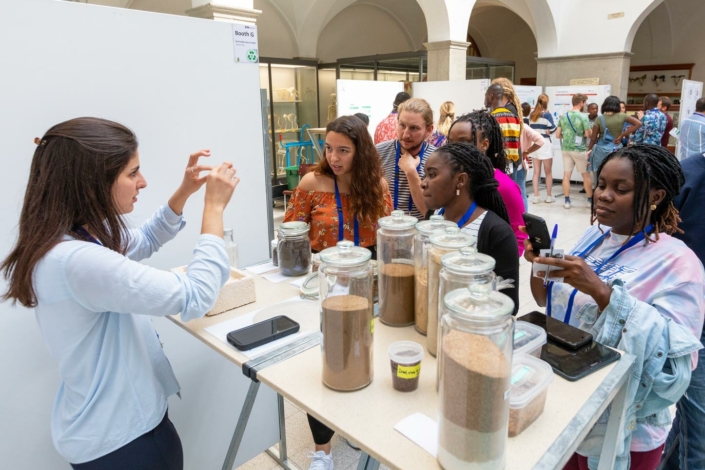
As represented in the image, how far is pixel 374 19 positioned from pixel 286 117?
4737mm

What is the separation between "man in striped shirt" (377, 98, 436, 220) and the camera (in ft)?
8.64

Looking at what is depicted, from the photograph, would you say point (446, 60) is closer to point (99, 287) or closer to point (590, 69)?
point (590, 69)

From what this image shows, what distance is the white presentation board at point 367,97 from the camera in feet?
20.9

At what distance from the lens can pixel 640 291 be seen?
1.28 metres

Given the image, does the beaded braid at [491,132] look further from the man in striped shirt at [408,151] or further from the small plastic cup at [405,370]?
the small plastic cup at [405,370]

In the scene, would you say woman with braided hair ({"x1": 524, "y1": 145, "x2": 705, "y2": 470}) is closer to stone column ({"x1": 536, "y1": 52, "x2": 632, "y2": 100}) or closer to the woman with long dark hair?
the woman with long dark hair

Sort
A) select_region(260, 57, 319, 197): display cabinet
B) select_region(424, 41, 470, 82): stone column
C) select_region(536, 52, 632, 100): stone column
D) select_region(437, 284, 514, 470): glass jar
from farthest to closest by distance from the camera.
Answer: select_region(536, 52, 632, 100): stone column → select_region(260, 57, 319, 197): display cabinet → select_region(424, 41, 470, 82): stone column → select_region(437, 284, 514, 470): glass jar

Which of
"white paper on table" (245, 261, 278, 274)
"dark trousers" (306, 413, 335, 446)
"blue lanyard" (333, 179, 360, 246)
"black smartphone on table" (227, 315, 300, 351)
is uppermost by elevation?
"blue lanyard" (333, 179, 360, 246)

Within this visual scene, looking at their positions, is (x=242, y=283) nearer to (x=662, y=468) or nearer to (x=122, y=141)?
(x=122, y=141)

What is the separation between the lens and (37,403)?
1714 mm

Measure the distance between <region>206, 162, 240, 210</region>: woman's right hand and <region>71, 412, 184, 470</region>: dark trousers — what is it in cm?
64

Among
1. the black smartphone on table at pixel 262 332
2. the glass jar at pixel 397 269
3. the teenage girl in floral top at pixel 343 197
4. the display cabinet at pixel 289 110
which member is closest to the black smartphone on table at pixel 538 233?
the glass jar at pixel 397 269

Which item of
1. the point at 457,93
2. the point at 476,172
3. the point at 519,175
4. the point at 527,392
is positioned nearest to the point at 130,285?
the point at 527,392

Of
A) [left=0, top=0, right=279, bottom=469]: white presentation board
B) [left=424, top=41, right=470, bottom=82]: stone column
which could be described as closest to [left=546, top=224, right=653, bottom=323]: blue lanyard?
[left=0, top=0, right=279, bottom=469]: white presentation board
